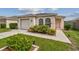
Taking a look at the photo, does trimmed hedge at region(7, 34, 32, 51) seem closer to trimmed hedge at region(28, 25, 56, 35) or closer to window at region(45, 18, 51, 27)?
trimmed hedge at region(28, 25, 56, 35)

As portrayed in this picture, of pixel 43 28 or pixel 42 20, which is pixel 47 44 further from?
pixel 42 20

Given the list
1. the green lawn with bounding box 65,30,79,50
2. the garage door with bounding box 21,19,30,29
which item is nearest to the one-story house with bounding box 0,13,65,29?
the garage door with bounding box 21,19,30,29

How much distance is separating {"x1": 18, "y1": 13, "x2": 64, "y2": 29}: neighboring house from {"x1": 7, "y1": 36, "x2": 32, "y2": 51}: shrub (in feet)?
1.02

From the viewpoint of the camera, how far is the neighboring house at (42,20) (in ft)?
19.9

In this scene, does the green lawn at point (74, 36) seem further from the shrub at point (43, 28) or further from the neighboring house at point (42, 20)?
the shrub at point (43, 28)

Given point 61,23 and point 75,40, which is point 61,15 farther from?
point 75,40

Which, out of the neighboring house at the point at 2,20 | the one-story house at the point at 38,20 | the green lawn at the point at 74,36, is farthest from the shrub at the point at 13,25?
the green lawn at the point at 74,36

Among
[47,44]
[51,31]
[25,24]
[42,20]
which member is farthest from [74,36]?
[25,24]

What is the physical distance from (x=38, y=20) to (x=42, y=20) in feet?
0.31

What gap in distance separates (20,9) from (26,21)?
1.12 ft
